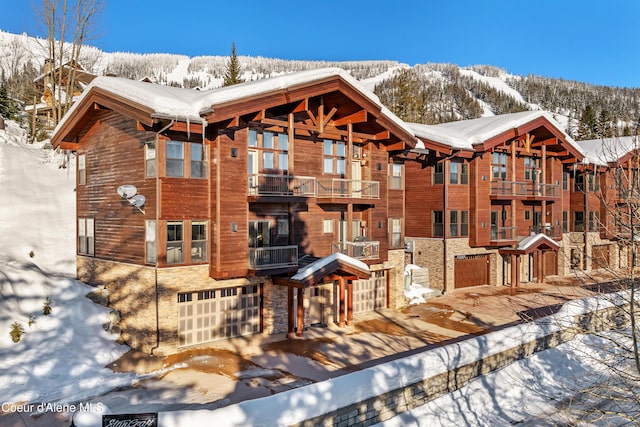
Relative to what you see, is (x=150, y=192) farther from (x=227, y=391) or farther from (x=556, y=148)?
(x=556, y=148)

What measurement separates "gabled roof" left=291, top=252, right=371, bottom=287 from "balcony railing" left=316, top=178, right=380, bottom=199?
316 centimetres

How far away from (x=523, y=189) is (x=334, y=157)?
53.0ft

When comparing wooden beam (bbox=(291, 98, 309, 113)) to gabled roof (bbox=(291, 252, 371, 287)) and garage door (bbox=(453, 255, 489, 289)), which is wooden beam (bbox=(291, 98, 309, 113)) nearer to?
gabled roof (bbox=(291, 252, 371, 287))

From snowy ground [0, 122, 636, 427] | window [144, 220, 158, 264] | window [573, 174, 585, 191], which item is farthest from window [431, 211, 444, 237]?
window [144, 220, 158, 264]

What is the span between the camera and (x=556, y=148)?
3441cm

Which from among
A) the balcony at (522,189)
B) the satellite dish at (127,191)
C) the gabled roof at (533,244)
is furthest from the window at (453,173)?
the satellite dish at (127,191)

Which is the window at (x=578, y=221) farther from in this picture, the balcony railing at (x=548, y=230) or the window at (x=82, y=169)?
the window at (x=82, y=169)

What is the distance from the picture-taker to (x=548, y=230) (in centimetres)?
3322

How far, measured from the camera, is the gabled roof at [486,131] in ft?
89.5

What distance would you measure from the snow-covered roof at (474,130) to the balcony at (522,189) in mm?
3467

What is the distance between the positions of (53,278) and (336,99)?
14.3 metres

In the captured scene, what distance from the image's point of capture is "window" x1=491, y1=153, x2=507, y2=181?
31000mm

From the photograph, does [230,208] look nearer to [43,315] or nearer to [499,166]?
[43,315]

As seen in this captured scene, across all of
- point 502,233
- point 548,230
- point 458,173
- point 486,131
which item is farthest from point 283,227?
point 548,230
